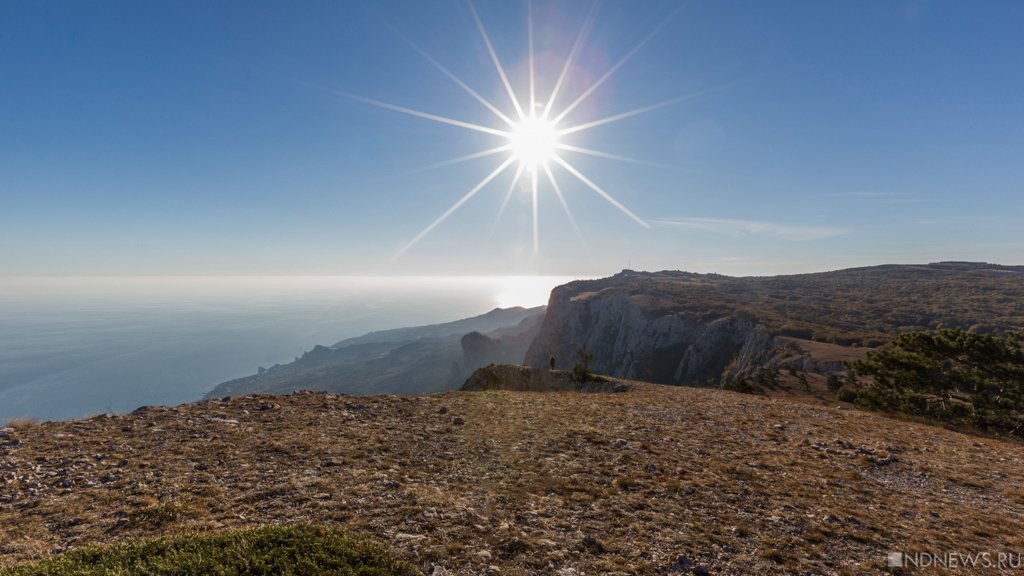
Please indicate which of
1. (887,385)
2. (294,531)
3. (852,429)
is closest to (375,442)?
(294,531)

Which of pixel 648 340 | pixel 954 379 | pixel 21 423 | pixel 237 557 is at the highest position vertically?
pixel 237 557

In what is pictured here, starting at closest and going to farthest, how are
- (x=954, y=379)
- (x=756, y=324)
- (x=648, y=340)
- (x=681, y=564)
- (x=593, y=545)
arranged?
(x=681, y=564) < (x=593, y=545) < (x=954, y=379) < (x=756, y=324) < (x=648, y=340)

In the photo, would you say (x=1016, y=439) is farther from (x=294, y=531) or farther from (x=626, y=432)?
(x=294, y=531)

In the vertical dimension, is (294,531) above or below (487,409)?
above

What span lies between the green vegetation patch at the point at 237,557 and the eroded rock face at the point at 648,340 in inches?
2021

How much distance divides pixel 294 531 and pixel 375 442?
6.97 m

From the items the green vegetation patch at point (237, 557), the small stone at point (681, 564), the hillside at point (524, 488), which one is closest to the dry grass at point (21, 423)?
the hillside at point (524, 488)

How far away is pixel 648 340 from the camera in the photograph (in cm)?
9625

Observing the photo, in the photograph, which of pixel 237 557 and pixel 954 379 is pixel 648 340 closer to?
pixel 954 379

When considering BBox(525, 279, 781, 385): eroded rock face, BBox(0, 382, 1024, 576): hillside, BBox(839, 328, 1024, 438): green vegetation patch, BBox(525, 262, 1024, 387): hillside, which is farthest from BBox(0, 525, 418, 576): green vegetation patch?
BBox(525, 279, 781, 385): eroded rock face

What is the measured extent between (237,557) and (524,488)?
6.57 meters

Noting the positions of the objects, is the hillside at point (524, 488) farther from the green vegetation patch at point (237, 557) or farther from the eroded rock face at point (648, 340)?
the eroded rock face at point (648, 340)

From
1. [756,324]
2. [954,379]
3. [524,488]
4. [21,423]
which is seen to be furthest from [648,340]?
[21,423]

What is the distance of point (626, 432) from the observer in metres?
16.2
